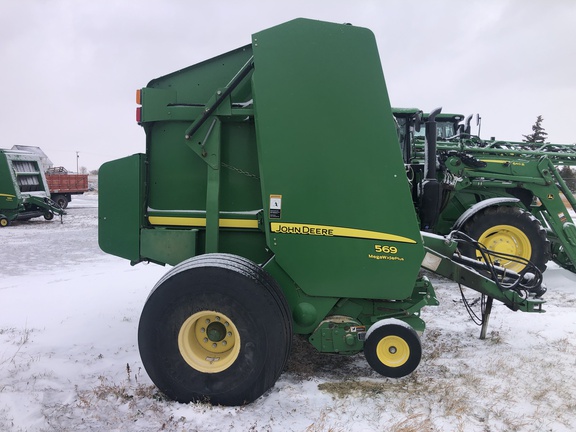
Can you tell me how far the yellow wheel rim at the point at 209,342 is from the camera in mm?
2820

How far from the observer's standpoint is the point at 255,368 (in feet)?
9.08

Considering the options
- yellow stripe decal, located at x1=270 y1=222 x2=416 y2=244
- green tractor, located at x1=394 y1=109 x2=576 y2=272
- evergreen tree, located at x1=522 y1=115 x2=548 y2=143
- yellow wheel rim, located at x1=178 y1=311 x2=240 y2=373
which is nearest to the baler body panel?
yellow stripe decal, located at x1=270 y1=222 x2=416 y2=244

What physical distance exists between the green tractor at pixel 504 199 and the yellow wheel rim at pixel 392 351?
2511 mm

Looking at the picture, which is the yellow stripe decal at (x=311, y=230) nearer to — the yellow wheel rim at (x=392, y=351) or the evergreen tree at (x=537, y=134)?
the yellow wheel rim at (x=392, y=351)

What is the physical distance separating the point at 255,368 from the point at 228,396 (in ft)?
0.87

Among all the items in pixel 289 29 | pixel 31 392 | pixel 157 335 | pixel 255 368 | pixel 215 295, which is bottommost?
pixel 31 392

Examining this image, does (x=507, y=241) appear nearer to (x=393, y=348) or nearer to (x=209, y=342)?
(x=393, y=348)

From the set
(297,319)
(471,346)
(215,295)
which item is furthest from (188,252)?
(471,346)

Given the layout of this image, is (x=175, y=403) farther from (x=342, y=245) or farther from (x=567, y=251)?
(x=567, y=251)

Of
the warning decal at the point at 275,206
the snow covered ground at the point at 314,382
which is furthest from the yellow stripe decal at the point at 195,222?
the snow covered ground at the point at 314,382

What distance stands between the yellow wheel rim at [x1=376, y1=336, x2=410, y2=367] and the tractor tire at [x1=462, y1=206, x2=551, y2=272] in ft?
11.1

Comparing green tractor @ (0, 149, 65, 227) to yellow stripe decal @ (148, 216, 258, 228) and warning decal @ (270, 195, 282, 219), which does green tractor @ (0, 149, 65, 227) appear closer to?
yellow stripe decal @ (148, 216, 258, 228)

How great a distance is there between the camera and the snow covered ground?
2629mm

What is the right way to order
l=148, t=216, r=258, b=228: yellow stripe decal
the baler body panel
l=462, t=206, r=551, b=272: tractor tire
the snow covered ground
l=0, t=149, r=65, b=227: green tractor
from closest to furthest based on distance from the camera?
the snow covered ground, the baler body panel, l=148, t=216, r=258, b=228: yellow stripe decal, l=462, t=206, r=551, b=272: tractor tire, l=0, t=149, r=65, b=227: green tractor
